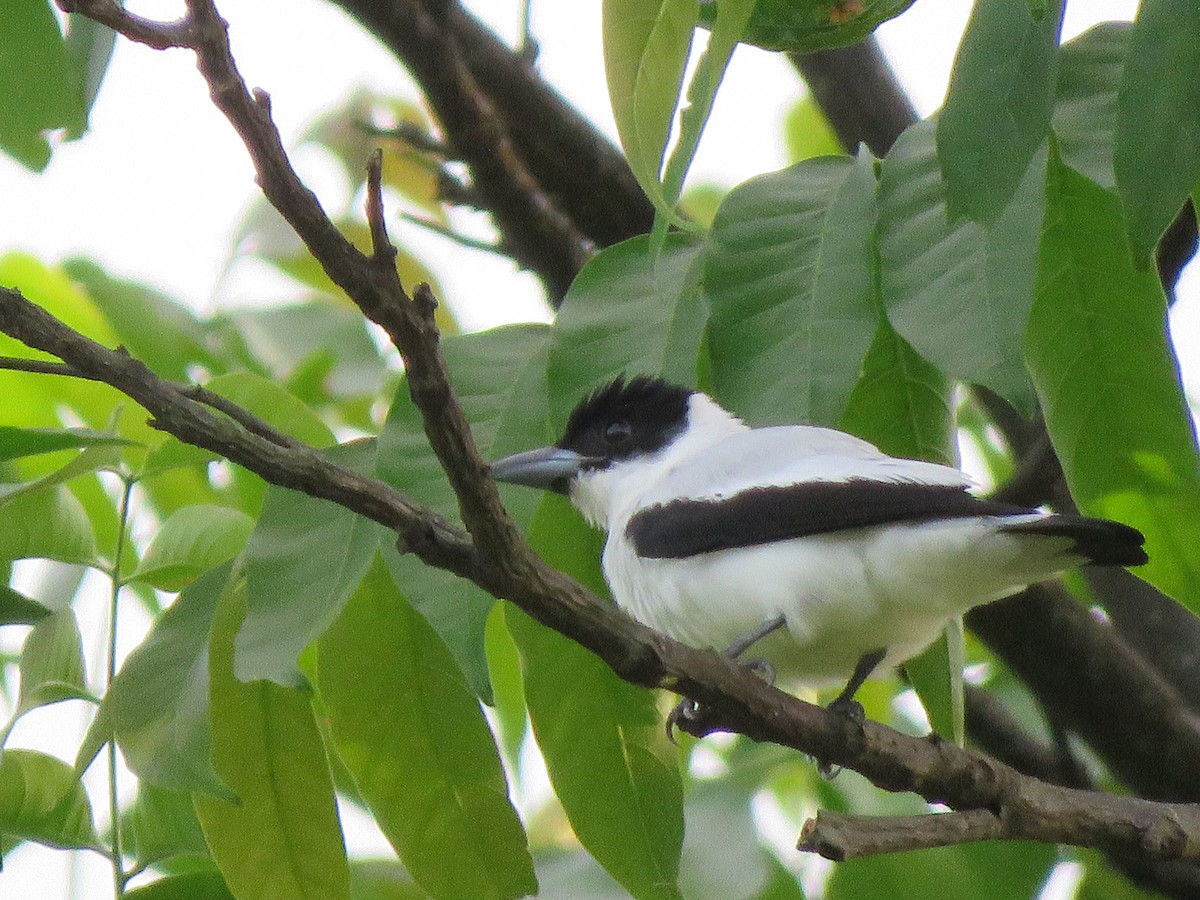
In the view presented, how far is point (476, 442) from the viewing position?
262cm

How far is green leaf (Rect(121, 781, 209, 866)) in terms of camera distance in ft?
9.73

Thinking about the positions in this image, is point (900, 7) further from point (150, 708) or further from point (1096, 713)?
point (1096, 713)

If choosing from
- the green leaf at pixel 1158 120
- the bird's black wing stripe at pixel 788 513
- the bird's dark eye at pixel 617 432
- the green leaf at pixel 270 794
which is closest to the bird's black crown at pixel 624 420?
the bird's dark eye at pixel 617 432

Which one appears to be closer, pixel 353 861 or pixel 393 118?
pixel 353 861

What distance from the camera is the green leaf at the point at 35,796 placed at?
2619 mm

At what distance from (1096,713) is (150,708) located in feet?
8.06

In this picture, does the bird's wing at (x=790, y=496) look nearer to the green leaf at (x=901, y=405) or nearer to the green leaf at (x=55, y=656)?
the green leaf at (x=901, y=405)

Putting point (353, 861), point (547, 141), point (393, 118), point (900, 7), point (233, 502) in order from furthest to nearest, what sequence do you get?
point (393, 118) → point (547, 141) → point (233, 502) → point (353, 861) → point (900, 7)

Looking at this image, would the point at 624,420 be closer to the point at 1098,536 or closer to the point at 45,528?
the point at 45,528

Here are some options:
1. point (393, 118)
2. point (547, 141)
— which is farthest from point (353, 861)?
point (393, 118)

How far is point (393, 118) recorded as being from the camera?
5.66m

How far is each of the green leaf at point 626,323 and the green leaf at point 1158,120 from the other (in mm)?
895

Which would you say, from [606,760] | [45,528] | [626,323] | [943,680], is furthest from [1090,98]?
[45,528]

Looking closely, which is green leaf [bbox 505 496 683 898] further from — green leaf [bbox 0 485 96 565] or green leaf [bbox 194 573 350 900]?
green leaf [bbox 0 485 96 565]
